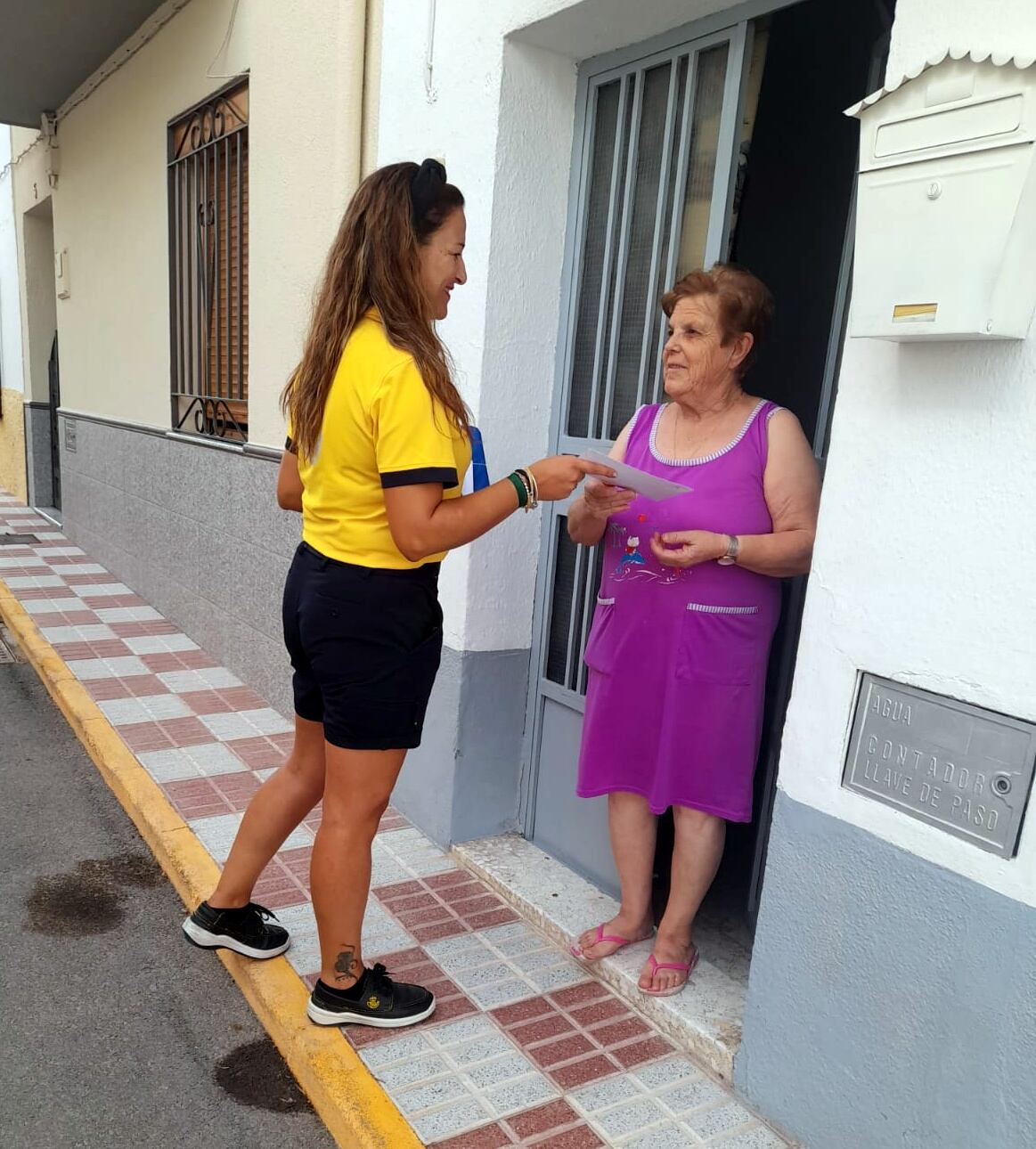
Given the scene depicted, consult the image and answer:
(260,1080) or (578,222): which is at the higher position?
(578,222)

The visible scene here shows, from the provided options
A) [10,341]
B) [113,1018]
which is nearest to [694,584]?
[113,1018]

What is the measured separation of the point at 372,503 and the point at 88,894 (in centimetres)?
207

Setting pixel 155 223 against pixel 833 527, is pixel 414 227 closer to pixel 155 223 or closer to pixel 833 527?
pixel 833 527

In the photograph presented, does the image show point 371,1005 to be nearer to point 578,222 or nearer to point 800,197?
point 578,222

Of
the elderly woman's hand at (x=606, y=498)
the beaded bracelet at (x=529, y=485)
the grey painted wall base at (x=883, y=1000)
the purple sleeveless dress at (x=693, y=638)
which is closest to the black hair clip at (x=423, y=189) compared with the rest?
the beaded bracelet at (x=529, y=485)

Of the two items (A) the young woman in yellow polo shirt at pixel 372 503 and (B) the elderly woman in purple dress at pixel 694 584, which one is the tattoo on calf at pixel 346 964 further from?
(B) the elderly woman in purple dress at pixel 694 584

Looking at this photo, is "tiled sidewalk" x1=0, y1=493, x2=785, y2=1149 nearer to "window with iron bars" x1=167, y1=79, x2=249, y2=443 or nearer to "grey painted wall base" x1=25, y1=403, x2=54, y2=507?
"window with iron bars" x1=167, y1=79, x2=249, y2=443

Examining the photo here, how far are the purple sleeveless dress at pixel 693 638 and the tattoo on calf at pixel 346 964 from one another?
875 mm

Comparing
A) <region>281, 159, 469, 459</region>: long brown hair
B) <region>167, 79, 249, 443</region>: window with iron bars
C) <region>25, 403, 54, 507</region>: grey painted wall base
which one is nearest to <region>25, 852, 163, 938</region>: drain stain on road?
<region>281, 159, 469, 459</region>: long brown hair

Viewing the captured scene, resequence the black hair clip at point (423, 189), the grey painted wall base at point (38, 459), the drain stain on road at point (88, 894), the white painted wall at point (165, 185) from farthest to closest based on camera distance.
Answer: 1. the grey painted wall base at point (38, 459)
2. the white painted wall at point (165, 185)
3. the drain stain on road at point (88, 894)
4. the black hair clip at point (423, 189)

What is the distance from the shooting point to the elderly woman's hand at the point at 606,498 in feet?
7.75

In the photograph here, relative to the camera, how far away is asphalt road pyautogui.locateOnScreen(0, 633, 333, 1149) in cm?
227

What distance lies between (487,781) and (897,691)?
6.03 feet

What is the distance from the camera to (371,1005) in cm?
245
